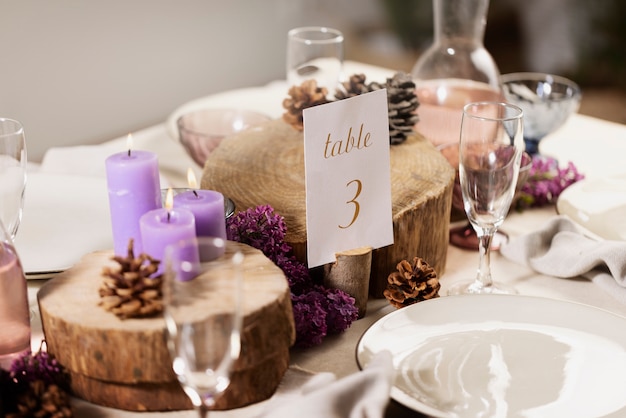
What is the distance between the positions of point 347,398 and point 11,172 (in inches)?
18.2

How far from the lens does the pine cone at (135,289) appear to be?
2.46 ft

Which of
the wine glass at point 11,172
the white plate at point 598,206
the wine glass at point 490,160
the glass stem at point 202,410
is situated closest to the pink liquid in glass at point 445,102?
the white plate at point 598,206

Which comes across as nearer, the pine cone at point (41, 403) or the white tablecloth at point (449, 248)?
the pine cone at point (41, 403)

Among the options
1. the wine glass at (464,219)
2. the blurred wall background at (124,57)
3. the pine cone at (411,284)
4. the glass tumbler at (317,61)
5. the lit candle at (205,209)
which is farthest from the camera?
the blurred wall background at (124,57)

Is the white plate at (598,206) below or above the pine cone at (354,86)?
below

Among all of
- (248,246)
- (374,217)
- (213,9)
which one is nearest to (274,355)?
(248,246)

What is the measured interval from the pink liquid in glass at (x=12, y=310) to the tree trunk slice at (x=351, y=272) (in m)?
0.34

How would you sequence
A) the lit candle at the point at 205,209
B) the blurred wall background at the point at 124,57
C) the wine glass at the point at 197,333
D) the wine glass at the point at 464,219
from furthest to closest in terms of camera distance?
the blurred wall background at the point at 124,57
the wine glass at the point at 464,219
the lit candle at the point at 205,209
the wine glass at the point at 197,333

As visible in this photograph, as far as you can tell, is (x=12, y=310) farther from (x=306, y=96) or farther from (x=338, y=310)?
(x=306, y=96)

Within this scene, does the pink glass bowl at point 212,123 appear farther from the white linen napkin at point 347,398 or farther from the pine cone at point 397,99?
the white linen napkin at point 347,398

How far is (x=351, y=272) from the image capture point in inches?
37.6

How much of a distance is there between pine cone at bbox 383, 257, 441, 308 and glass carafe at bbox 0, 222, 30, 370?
0.42 metres


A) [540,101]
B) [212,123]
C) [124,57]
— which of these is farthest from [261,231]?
[124,57]

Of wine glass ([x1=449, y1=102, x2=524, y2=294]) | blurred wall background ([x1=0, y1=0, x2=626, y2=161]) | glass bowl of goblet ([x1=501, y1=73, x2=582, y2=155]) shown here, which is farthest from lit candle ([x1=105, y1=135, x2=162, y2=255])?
blurred wall background ([x1=0, y1=0, x2=626, y2=161])
